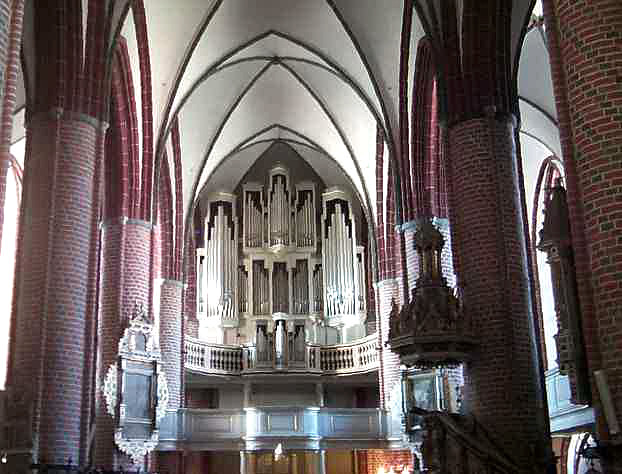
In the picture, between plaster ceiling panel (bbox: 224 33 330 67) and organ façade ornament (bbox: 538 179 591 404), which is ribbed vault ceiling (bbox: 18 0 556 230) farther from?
organ façade ornament (bbox: 538 179 591 404)

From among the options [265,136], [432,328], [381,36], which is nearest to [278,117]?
[265,136]

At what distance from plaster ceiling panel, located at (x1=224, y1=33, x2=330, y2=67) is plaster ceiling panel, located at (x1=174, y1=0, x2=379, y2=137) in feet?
1.64

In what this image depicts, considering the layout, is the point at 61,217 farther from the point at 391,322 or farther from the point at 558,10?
the point at 558,10

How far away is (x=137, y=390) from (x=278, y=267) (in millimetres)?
10487

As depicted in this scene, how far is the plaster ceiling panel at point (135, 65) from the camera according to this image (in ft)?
61.7

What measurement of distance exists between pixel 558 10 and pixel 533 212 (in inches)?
621

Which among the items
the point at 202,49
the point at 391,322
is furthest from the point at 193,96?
the point at 391,322

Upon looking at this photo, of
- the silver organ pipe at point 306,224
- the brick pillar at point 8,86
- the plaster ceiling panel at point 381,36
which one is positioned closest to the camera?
→ the brick pillar at point 8,86

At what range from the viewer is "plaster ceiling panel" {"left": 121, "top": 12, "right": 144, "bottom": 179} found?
740 inches

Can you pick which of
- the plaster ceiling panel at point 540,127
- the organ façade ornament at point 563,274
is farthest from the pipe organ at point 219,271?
the organ façade ornament at point 563,274

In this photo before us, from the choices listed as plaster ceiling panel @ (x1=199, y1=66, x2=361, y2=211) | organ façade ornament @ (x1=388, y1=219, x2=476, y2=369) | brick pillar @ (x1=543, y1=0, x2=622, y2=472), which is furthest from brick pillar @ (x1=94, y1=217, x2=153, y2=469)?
brick pillar @ (x1=543, y1=0, x2=622, y2=472)

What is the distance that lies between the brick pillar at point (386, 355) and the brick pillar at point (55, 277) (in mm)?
10348

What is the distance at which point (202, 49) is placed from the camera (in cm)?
2138

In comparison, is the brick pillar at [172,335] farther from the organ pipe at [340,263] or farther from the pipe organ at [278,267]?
the organ pipe at [340,263]
